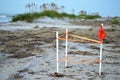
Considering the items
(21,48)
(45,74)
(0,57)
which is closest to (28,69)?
(45,74)

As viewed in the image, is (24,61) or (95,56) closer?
(24,61)

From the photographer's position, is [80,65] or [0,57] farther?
[0,57]

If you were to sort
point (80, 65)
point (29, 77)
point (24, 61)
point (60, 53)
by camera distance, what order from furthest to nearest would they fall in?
point (60, 53), point (24, 61), point (80, 65), point (29, 77)

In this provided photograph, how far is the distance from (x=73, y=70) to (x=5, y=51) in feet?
19.3

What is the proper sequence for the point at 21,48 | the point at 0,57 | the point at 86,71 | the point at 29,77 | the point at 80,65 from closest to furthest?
the point at 29,77 → the point at 86,71 → the point at 80,65 → the point at 0,57 → the point at 21,48

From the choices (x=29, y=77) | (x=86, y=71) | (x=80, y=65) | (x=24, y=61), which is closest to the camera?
(x=29, y=77)

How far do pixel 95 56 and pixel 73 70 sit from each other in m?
3.52

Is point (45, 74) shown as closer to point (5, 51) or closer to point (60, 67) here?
point (60, 67)

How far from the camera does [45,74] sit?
34.2 ft

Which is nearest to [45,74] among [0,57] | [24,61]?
[24,61]

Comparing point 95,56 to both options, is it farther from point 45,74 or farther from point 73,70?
point 45,74

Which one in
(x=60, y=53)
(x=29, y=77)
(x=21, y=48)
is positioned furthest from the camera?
(x=21, y=48)

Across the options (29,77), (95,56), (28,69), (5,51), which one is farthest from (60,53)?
(29,77)

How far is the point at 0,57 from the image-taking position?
14031 mm
